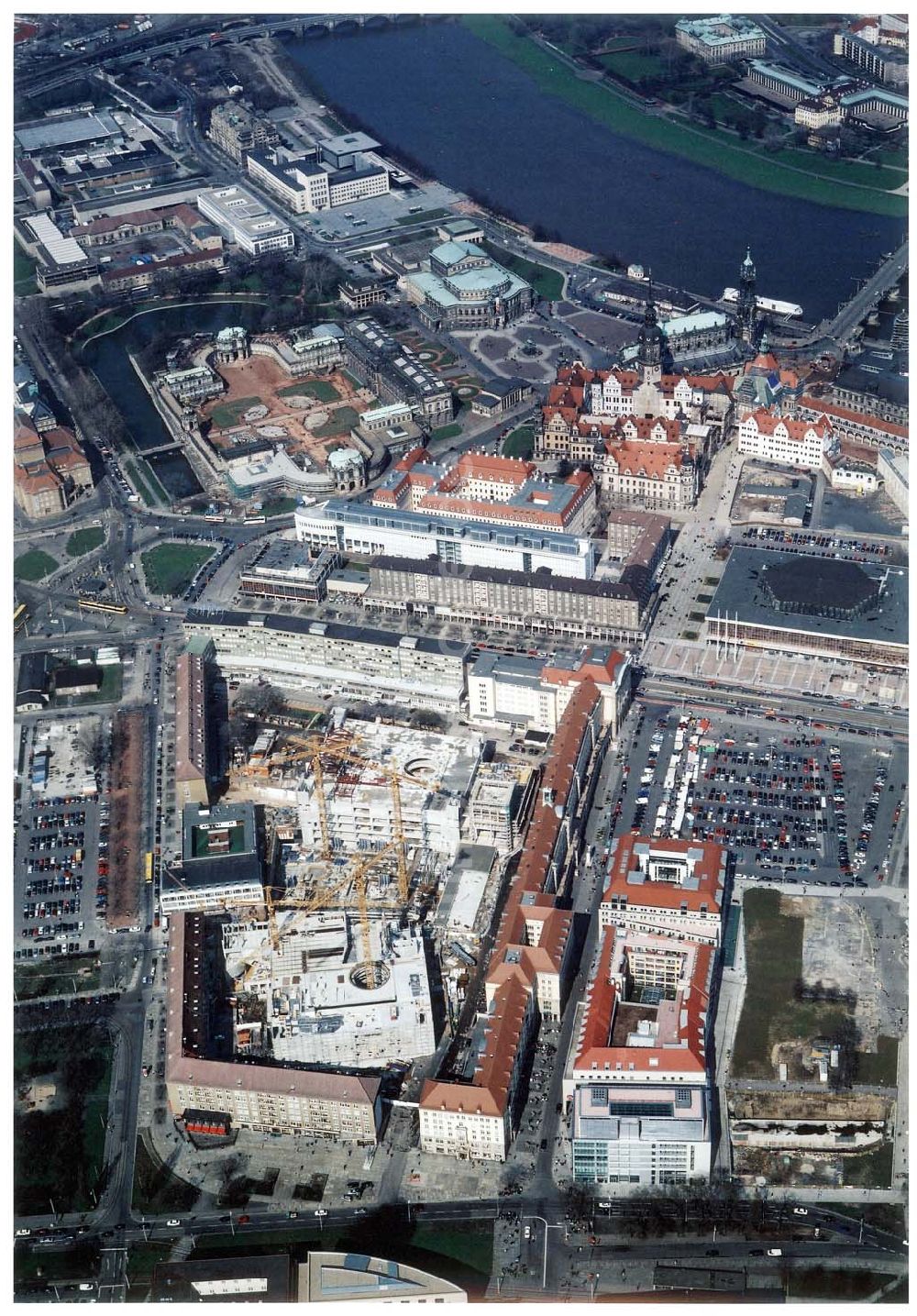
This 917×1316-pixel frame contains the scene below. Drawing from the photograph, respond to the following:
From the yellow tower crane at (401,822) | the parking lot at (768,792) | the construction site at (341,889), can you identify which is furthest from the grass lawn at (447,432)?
the yellow tower crane at (401,822)

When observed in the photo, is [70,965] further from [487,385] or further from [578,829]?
[487,385]

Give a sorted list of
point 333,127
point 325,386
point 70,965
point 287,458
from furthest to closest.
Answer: point 333,127
point 325,386
point 287,458
point 70,965

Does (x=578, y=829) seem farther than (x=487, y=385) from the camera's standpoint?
No

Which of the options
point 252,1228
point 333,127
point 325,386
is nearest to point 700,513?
point 325,386

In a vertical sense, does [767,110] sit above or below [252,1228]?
above

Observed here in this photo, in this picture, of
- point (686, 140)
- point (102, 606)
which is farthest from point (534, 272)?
point (102, 606)

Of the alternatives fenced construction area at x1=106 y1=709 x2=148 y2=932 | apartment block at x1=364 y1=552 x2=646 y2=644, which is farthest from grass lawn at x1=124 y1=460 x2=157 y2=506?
fenced construction area at x1=106 y1=709 x2=148 y2=932

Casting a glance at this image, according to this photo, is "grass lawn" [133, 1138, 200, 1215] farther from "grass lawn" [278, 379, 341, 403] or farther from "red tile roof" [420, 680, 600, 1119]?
"grass lawn" [278, 379, 341, 403]

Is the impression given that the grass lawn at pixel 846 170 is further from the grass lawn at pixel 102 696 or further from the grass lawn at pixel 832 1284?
Result: the grass lawn at pixel 832 1284
